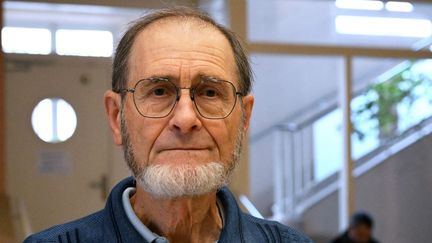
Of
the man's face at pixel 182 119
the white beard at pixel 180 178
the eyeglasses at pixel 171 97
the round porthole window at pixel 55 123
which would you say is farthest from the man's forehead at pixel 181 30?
the round porthole window at pixel 55 123

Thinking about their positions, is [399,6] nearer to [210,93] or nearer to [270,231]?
[270,231]

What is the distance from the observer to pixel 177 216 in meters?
1.51

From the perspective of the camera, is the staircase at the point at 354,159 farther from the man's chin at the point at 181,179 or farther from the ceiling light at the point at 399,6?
the man's chin at the point at 181,179

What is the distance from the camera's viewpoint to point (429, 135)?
650 cm

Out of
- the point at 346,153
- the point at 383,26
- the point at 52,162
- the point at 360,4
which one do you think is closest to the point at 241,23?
the point at 360,4

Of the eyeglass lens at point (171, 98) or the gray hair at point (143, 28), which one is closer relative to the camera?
the eyeglass lens at point (171, 98)

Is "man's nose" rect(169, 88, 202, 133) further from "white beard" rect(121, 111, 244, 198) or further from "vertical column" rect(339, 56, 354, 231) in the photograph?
"vertical column" rect(339, 56, 354, 231)

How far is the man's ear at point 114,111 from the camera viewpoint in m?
1.58

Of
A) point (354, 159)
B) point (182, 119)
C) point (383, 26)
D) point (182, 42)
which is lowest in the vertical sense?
point (354, 159)

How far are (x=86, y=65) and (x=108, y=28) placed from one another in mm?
354

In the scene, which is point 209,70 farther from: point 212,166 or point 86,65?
point 86,65

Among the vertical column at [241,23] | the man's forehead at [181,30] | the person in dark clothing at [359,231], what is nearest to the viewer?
the man's forehead at [181,30]

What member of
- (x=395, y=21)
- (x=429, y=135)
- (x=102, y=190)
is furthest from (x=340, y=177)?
(x=102, y=190)

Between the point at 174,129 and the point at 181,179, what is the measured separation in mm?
100
